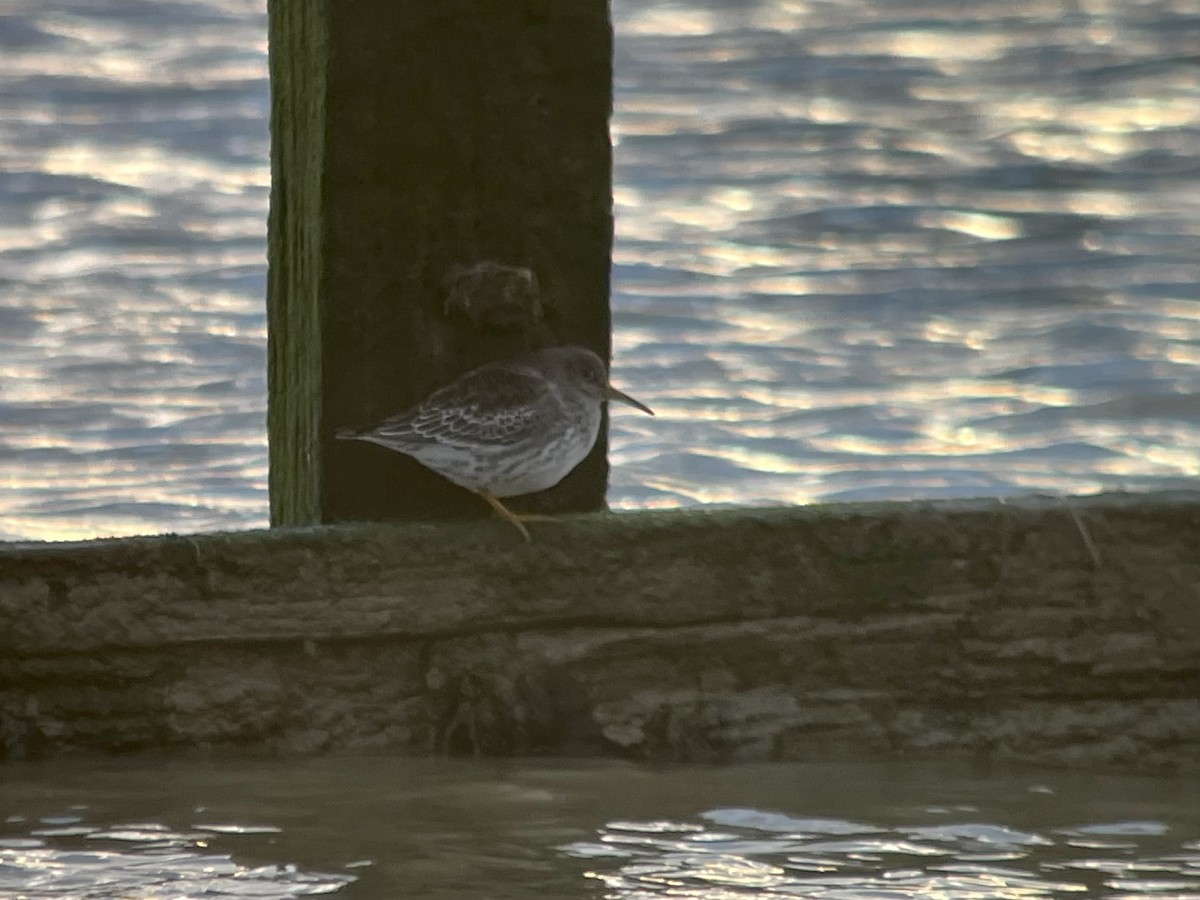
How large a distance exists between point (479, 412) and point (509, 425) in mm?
175

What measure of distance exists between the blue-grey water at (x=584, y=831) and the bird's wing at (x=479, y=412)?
750 millimetres

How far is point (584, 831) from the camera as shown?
12.8ft

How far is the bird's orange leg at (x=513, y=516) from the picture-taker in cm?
445

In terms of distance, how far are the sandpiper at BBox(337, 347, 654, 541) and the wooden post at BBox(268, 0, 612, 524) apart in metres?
0.06

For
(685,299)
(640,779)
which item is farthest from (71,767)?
(685,299)

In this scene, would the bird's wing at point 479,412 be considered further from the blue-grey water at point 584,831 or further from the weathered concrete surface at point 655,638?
the blue-grey water at point 584,831

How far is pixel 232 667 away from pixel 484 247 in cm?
112

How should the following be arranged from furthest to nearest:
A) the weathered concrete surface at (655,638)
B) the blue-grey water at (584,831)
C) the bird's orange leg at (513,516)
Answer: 1. the bird's orange leg at (513,516)
2. the weathered concrete surface at (655,638)
3. the blue-grey water at (584,831)

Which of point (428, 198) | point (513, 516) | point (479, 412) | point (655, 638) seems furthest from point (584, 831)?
point (428, 198)

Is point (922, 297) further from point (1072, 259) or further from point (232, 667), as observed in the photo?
point (232, 667)

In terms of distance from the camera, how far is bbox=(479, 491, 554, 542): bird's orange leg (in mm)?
4445

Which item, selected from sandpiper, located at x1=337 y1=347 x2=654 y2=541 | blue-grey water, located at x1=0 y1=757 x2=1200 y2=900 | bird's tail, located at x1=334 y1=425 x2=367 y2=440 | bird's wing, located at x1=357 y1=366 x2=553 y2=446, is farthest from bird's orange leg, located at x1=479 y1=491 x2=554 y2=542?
blue-grey water, located at x1=0 y1=757 x2=1200 y2=900

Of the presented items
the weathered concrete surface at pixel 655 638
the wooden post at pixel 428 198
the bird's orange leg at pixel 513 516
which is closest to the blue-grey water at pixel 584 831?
the weathered concrete surface at pixel 655 638

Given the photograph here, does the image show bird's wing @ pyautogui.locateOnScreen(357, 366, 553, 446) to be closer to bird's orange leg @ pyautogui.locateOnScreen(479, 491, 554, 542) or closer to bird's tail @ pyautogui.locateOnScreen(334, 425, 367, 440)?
bird's tail @ pyautogui.locateOnScreen(334, 425, 367, 440)
